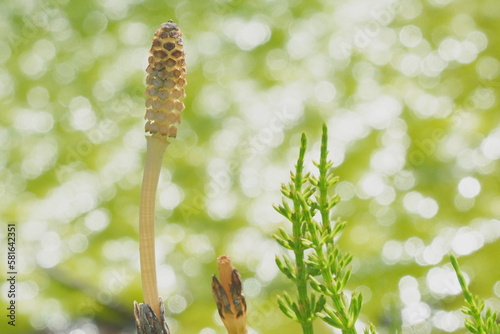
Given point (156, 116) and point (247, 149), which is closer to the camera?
point (156, 116)

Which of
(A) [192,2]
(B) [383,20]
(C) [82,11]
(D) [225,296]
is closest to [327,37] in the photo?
(B) [383,20]

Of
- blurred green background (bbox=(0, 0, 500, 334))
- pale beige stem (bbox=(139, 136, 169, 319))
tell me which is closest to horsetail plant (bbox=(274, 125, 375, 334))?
pale beige stem (bbox=(139, 136, 169, 319))

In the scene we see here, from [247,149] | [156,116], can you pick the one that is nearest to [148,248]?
[156,116]

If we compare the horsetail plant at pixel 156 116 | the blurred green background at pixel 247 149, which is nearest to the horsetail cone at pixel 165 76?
the horsetail plant at pixel 156 116

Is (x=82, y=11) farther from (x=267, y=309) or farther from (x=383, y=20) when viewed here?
(x=267, y=309)

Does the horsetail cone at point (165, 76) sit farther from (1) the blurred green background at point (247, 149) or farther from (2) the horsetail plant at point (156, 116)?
(1) the blurred green background at point (247, 149)

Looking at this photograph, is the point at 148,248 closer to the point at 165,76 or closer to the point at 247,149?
the point at 165,76

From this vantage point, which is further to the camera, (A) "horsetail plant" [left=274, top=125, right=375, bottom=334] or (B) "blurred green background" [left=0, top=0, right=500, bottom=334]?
(B) "blurred green background" [left=0, top=0, right=500, bottom=334]

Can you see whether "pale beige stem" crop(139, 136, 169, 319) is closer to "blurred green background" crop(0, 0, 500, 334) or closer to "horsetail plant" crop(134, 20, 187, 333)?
"horsetail plant" crop(134, 20, 187, 333)
